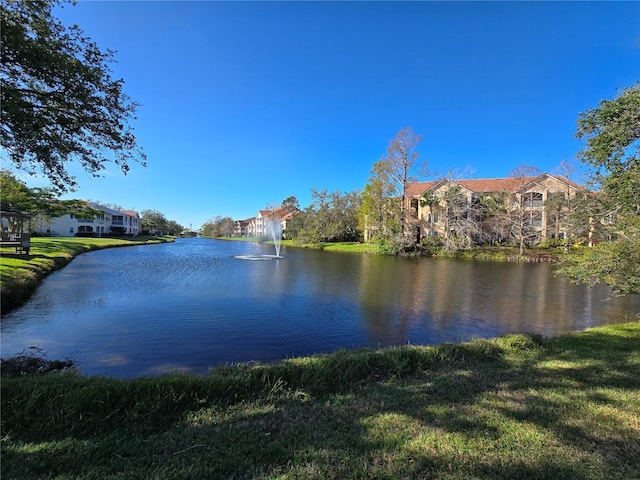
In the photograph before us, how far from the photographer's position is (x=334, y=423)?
349cm

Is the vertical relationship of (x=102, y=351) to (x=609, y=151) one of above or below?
below

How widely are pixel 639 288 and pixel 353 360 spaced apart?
7983 millimetres

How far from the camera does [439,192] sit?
147 ft

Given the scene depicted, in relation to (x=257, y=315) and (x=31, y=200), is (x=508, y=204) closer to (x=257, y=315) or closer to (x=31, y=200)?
(x=257, y=315)

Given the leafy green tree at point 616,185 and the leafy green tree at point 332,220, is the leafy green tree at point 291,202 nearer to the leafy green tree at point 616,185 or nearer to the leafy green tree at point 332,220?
the leafy green tree at point 332,220

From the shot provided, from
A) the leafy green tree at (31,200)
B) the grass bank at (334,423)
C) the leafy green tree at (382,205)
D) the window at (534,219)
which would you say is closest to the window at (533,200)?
the window at (534,219)

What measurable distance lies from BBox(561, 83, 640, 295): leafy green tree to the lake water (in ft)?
7.65

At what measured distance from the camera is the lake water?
288 inches

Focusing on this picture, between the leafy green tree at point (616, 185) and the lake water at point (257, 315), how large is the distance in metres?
2.33

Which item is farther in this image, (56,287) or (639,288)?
(56,287)

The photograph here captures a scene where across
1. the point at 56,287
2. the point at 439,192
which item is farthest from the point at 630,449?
the point at 439,192

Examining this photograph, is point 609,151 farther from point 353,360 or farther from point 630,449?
point 353,360

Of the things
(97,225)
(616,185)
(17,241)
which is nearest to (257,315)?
(616,185)

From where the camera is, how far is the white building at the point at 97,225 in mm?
59844
